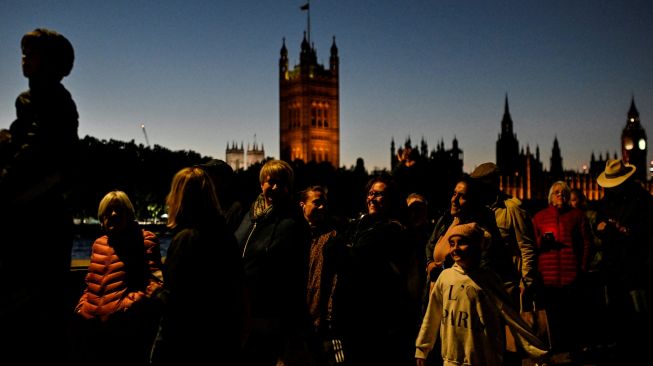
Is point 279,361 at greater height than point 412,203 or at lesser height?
lesser

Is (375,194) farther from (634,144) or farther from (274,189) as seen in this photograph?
(634,144)

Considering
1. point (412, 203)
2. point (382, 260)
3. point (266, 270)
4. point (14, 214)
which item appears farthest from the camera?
point (412, 203)

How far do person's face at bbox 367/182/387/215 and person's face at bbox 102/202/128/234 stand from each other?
196 centimetres

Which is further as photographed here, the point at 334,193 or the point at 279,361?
the point at 334,193

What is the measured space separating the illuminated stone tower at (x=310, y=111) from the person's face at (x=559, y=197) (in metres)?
122

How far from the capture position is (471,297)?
4.81 meters

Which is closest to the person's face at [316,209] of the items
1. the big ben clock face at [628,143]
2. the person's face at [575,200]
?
the person's face at [575,200]

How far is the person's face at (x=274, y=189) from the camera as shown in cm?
504

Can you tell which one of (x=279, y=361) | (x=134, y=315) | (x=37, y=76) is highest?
(x=37, y=76)

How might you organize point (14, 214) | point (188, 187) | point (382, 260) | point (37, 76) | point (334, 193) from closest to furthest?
point (14, 214), point (37, 76), point (188, 187), point (382, 260), point (334, 193)

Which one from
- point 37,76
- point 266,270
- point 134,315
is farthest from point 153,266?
point 37,76

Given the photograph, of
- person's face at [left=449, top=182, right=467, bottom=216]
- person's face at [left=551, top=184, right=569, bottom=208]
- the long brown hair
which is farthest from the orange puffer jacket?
person's face at [left=551, top=184, right=569, bottom=208]

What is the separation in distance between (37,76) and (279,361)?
8.37 ft

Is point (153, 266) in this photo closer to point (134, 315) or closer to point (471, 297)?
point (134, 315)
